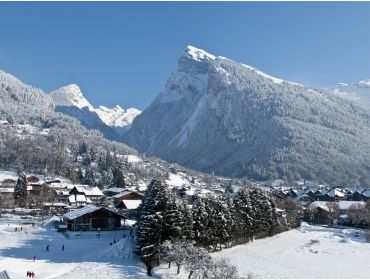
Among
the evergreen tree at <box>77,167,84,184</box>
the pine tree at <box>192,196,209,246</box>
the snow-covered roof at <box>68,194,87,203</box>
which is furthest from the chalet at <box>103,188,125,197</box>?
the pine tree at <box>192,196,209,246</box>

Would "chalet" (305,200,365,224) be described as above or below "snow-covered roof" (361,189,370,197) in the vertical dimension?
below

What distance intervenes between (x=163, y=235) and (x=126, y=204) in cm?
4707

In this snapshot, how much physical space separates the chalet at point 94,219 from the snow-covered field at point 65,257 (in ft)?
16.0

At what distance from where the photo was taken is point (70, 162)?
187250mm

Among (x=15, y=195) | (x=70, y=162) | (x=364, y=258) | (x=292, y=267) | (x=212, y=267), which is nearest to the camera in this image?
(x=212, y=267)

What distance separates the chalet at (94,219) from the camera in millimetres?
82875

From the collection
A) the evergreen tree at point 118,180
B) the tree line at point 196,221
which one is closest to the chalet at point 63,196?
the evergreen tree at point 118,180

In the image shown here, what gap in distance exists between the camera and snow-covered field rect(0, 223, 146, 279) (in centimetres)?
5344

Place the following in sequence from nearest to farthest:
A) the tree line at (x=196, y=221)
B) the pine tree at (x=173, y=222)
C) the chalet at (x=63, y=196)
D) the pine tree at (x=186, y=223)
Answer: the tree line at (x=196, y=221) → the pine tree at (x=173, y=222) → the pine tree at (x=186, y=223) → the chalet at (x=63, y=196)

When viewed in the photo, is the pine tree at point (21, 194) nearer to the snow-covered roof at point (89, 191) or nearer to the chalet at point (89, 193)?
the chalet at point (89, 193)

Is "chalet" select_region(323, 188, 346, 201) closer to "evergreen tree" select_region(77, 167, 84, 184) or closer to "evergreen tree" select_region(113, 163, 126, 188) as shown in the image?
"evergreen tree" select_region(113, 163, 126, 188)

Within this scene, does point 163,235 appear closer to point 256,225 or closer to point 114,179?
point 256,225

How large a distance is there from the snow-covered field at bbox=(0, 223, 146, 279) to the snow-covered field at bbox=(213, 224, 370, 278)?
1372 cm

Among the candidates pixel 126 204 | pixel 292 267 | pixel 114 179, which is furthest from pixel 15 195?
pixel 292 267
